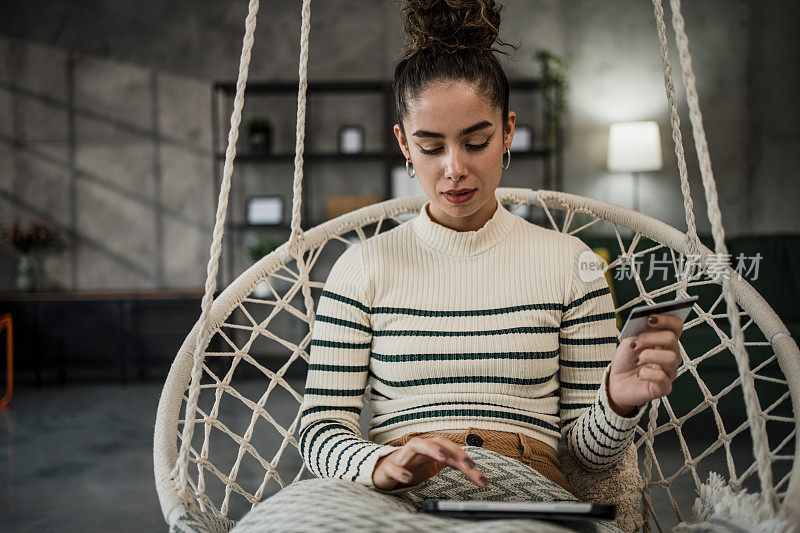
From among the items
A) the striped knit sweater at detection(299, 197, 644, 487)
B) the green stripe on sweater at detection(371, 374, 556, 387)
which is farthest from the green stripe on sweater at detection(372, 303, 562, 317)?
the green stripe on sweater at detection(371, 374, 556, 387)

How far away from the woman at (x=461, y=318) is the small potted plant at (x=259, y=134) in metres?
4.04

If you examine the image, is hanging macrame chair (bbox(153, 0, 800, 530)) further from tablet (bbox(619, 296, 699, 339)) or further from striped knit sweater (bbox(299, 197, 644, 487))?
striped knit sweater (bbox(299, 197, 644, 487))

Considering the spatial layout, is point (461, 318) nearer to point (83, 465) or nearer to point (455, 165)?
point (455, 165)

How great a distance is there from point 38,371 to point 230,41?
9.54 feet

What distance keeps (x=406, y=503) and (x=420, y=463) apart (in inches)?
3.4

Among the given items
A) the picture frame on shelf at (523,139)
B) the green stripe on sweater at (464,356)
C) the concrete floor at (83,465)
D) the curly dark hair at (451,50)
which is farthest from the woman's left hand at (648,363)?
the picture frame on shelf at (523,139)

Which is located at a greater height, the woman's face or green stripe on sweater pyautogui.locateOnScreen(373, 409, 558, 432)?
the woman's face

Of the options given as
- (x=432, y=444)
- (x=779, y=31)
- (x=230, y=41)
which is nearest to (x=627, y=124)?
(x=779, y=31)

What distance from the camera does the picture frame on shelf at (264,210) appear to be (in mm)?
5098

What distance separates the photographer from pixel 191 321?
185 inches

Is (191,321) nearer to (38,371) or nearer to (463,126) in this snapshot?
(38,371)

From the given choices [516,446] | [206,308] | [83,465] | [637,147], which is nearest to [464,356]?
[516,446]

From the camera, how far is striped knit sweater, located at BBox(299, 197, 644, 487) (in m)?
1.02

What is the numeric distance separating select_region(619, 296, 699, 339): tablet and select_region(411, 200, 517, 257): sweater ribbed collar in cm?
37
